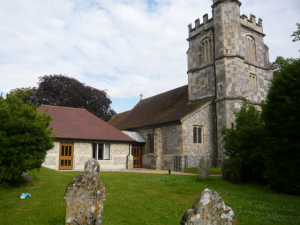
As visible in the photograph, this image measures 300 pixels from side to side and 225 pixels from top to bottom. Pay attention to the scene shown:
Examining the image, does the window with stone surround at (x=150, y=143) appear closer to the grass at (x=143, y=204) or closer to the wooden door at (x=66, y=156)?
the wooden door at (x=66, y=156)

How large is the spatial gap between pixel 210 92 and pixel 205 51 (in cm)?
461

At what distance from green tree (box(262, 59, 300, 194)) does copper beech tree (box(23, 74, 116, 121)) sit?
1157 inches

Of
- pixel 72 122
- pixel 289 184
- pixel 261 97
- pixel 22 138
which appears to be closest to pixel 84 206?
pixel 22 138

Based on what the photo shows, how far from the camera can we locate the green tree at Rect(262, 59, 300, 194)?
944 centimetres

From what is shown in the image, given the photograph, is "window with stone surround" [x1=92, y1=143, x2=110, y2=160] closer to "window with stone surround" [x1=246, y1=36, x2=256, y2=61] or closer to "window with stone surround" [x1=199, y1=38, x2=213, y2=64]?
"window with stone surround" [x1=199, y1=38, x2=213, y2=64]

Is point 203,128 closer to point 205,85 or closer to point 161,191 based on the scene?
point 205,85

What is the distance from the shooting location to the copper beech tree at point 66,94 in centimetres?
3384

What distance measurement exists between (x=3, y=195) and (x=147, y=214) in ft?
18.6

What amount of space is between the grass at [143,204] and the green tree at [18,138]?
94 centimetres

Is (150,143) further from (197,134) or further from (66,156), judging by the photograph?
(66,156)

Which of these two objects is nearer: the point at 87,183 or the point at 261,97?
the point at 87,183

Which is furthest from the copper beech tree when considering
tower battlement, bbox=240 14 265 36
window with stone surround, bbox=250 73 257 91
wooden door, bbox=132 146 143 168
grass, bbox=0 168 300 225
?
grass, bbox=0 168 300 225

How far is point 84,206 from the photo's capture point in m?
5.09

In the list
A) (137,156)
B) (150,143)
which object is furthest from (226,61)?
(137,156)
